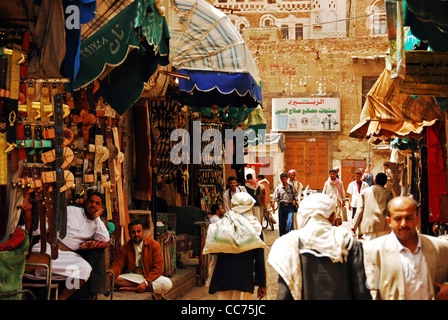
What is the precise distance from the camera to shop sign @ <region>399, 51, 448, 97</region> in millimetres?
5551

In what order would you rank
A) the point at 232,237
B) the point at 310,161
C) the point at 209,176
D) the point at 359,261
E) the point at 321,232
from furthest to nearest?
1. the point at 310,161
2. the point at 209,176
3. the point at 232,237
4. the point at 321,232
5. the point at 359,261

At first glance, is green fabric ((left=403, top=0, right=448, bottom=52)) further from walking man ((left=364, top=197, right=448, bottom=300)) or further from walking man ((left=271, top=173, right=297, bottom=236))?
walking man ((left=271, top=173, right=297, bottom=236))

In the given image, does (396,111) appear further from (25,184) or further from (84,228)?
(25,184)

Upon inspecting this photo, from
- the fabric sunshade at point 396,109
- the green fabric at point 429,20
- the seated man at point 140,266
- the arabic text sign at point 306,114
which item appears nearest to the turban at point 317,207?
the green fabric at point 429,20

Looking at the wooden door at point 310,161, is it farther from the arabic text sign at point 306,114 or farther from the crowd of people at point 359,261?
the crowd of people at point 359,261

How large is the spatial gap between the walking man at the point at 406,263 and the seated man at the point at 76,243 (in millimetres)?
2754

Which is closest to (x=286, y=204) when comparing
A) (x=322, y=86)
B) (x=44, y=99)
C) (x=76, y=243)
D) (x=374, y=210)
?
(x=374, y=210)

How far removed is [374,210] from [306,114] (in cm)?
2000

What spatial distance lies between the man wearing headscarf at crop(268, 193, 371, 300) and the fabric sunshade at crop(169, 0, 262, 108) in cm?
428

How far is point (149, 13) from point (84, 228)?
7.22 ft

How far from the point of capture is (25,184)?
4328 millimetres

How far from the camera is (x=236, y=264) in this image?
4.96 metres

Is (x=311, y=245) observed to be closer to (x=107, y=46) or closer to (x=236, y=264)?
(x=236, y=264)

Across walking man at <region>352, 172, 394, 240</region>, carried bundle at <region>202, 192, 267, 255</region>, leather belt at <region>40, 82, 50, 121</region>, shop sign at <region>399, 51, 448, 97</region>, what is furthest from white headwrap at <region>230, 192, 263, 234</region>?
walking man at <region>352, 172, 394, 240</region>
